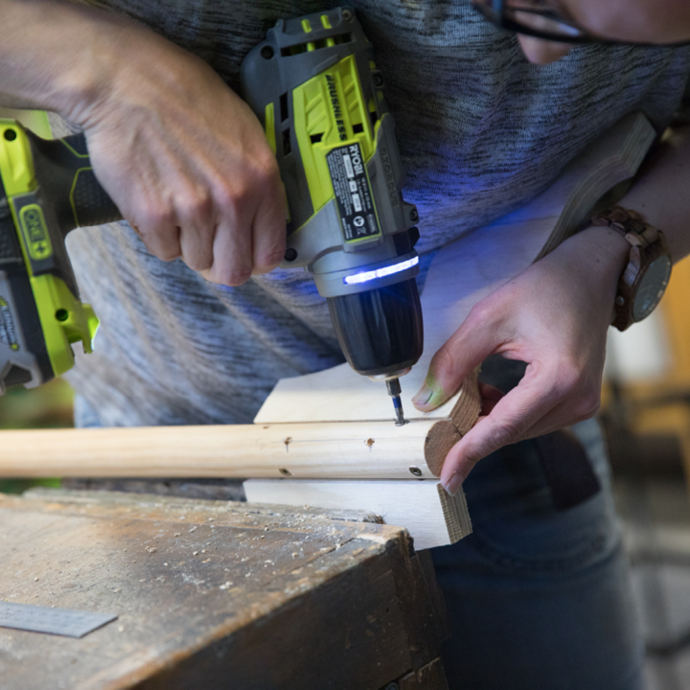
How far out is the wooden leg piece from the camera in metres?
0.82

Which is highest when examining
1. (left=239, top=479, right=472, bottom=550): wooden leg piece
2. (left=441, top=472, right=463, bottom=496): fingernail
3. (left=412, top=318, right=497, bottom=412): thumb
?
(left=412, top=318, right=497, bottom=412): thumb

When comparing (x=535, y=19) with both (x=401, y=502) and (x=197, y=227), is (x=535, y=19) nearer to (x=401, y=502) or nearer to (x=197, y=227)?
(x=197, y=227)

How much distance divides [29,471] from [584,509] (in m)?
0.97

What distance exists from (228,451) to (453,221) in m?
0.46

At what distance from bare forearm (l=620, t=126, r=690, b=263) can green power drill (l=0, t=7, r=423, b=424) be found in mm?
391

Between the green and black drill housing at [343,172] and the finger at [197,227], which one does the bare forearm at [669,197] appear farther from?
the finger at [197,227]

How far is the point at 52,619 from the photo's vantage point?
2.19 ft

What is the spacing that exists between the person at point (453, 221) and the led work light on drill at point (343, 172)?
4 centimetres

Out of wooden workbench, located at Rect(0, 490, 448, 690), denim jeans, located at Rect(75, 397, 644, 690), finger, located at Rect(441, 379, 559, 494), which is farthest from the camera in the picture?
denim jeans, located at Rect(75, 397, 644, 690)

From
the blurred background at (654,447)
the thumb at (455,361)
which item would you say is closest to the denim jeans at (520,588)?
the thumb at (455,361)

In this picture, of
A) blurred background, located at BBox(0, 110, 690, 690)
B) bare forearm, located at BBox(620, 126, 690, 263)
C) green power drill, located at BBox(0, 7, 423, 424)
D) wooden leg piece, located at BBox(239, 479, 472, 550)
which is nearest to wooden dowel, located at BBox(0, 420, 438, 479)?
wooden leg piece, located at BBox(239, 479, 472, 550)

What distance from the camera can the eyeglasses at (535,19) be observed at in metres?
0.58

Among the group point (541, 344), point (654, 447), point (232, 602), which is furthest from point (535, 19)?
point (654, 447)

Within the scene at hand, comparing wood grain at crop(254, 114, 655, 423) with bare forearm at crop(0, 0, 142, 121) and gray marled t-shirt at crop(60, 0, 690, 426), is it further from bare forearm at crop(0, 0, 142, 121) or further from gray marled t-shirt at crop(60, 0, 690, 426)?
bare forearm at crop(0, 0, 142, 121)
